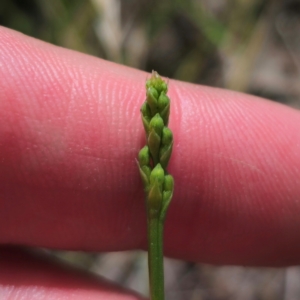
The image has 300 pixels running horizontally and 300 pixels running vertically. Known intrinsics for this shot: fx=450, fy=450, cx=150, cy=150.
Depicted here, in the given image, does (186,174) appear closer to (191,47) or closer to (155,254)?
(155,254)

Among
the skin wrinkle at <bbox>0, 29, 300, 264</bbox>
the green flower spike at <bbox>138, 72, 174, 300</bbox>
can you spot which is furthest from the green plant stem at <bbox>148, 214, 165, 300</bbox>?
the skin wrinkle at <bbox>0, 29, 300, 264</bbox>

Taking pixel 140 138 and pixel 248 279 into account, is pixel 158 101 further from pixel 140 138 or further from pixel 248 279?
pixel 248 279

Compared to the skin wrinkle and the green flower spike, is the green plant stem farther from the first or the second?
the skin wrinkle

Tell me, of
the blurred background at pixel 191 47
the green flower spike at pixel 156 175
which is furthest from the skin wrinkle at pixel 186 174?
the blurred background at pixel 191 47

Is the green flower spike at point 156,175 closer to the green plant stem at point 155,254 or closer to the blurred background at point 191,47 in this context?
the green plant stem at point 155,254

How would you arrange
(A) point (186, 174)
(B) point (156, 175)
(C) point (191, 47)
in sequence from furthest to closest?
(C) point (191, 47), (A) point (186, 174), (B) point (156, 175)

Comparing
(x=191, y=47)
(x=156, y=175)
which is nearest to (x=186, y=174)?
(x=156, y=175)

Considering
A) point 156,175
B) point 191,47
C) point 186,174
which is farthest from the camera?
point 191,47

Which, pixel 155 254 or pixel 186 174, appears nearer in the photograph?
pixel 155 254
